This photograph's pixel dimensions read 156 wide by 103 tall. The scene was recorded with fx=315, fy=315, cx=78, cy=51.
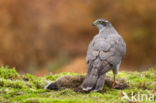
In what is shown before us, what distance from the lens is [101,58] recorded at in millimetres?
7914

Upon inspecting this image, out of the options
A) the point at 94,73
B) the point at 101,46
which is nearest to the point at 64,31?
the point at 101,46

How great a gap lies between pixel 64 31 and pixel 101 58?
62.5ft

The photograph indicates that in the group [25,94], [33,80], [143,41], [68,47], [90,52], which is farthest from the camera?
[68,47]

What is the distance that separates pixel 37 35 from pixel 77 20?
12.5 feet

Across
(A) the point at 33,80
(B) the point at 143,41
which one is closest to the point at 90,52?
(A) the point at 33,80

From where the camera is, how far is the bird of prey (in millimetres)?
7566

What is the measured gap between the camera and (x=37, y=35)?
2500 cm

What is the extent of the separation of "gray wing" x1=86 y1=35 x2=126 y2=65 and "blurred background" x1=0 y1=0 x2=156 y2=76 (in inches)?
527

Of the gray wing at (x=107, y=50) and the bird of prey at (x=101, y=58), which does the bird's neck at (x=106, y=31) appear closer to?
the bird of prey at (x=101, y=58)

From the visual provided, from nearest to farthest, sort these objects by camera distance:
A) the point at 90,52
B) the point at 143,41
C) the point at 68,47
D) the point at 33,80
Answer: the point at 90,52
the point at 33,80
the point at 143,41
the point at 68,47

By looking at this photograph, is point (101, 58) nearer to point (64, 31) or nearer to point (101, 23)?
point (101, 23)

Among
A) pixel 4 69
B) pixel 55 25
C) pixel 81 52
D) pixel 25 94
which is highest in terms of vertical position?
pixel 55 25

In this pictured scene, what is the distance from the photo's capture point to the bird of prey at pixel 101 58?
7.57 m

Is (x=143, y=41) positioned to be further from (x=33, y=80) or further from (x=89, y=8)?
(x=33, y=80)
